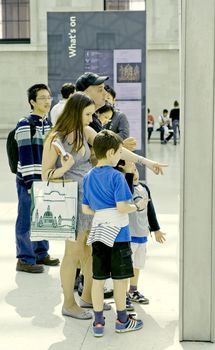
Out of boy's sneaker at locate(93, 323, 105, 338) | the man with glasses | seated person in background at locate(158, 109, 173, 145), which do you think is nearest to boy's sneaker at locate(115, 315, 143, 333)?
boy's sneaker at locate(93, 323, 105, 338)

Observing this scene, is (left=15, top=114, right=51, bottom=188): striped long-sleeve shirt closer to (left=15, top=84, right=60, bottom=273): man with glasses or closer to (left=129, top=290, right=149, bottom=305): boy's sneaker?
(left=15, top=84, right=60, bottom=273): man with glasses

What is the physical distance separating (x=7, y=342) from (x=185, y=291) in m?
1.29

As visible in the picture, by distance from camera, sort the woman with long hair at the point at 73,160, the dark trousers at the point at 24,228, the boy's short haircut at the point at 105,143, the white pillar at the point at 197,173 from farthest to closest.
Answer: the dark trousers at the point at 24,228 < the woman with long hair at the point at 73,160 < the boy's short haircut at the point at 105,143 < the white pillar at the point at 197,173

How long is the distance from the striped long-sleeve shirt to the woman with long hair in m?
1.16

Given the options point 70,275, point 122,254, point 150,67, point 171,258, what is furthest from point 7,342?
point 150,67

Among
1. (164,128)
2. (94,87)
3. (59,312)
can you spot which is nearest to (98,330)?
(59,312)

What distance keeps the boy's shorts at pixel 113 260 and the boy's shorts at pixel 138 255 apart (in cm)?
71

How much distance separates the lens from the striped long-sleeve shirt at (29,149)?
615cm

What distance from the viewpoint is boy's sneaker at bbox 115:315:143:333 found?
15.6 ft

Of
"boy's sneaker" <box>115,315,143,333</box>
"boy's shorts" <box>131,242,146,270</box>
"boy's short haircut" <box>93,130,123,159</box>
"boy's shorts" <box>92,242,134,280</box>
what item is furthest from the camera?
"boy's shorts" <box>131,242,146,270</box>

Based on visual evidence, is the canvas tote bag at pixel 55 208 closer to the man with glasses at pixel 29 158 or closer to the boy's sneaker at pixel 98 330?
the boy's sneaker at pixel 98 330

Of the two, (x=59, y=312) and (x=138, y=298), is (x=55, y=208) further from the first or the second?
(x=138, y=298)

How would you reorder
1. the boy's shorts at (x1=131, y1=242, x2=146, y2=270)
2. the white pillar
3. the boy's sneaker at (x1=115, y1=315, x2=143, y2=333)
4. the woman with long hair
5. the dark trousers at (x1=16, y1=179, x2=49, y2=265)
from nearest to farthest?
the white pillar < the boy's sneaker at (x1=115, y1=315, x2=143, y2=333) < the woman with long hair < the boy's shorts at (x1=131, y1=242, x2=146, y2=270) < the dark trousers at (x1=16, y1=179, x2=49, y2=265)

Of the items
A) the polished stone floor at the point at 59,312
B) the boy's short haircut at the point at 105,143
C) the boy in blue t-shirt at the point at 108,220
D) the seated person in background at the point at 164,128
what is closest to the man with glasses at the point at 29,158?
the polished stone floor at the point at 59,312
